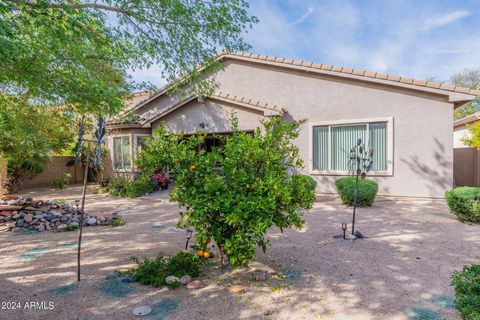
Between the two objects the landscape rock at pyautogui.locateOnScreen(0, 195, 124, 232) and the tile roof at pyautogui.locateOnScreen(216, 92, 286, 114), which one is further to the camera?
the tile roof at pyautogui.locateOnScreen(216, 92, 286, 114)

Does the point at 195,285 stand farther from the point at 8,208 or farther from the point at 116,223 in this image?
the point at 8,208

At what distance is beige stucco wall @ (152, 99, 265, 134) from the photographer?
1205 centimetres

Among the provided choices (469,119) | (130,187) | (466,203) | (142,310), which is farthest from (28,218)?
(469,119)

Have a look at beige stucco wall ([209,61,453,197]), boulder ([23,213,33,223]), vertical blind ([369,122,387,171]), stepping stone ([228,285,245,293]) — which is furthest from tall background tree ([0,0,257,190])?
vertical blind ([369,122,387,171])

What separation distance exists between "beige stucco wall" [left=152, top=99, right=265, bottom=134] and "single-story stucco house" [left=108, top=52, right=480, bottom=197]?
5 centimetres

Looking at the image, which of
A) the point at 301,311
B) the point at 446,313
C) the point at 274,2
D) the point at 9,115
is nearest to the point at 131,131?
the point at 9,115

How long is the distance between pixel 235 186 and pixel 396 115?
8873 millimetres

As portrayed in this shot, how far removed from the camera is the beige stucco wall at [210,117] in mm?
12055

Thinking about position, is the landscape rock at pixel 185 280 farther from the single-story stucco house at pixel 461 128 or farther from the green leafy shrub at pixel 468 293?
the single-story stucco house at pixel 461 128

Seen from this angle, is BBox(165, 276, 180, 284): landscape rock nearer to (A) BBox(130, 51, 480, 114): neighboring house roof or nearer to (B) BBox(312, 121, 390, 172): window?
(B) BBox(312, 121, 390, 172): window

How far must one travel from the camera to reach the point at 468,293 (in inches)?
104

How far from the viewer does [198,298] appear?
3639mm

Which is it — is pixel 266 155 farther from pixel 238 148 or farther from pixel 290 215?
pixel 290 215

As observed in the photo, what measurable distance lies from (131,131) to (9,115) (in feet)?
23.3
